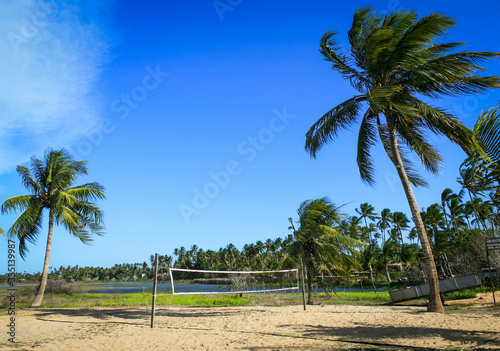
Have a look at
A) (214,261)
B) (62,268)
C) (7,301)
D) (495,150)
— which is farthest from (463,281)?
(62,268)

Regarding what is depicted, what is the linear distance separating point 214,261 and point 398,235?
59.0 meters

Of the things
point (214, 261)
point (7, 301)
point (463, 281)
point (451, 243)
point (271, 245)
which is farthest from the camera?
point (214, 261)

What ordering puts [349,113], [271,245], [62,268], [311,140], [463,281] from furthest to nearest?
[62,268], [271,245], [463,281], [311,140], [349,113]

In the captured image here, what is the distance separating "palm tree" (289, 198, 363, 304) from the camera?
13320 millimetres

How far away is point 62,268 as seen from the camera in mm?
135250

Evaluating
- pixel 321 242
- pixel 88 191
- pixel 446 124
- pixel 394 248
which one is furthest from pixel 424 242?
pixel 394 248

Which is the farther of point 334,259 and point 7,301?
point 7,301

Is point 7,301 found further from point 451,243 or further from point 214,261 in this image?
point 214,261

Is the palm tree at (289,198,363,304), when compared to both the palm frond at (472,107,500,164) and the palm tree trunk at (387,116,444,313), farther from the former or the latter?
the palm frond at (472,107,500,164)

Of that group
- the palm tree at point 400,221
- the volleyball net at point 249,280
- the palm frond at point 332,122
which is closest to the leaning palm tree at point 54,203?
the volleyball net at point 249,280

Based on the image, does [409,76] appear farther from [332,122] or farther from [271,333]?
[271,333]

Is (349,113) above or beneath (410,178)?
above

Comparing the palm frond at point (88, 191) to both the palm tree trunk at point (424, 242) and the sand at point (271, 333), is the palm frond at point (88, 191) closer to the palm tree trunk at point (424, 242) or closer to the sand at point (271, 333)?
the sand at point (271, 333)

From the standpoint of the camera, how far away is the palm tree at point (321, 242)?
13320 millimetres
